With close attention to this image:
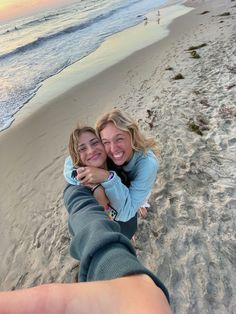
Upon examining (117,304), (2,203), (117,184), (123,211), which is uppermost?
(117,304)

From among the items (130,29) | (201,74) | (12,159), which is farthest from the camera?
(130,29)

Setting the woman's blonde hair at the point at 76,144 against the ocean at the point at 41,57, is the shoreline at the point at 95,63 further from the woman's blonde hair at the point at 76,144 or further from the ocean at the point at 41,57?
the woman's blonde hair at the point at 76,144

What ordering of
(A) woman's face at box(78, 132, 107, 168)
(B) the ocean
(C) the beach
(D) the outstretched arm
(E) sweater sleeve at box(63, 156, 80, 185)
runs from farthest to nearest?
1. (B) the ocean
2. (C) the beach
3. (A) woman's face at box(78, 132, 107, 168)
4. (E) sweater sleeve at box(63, 156, 80, 185)
5. (D) the outstretched arm

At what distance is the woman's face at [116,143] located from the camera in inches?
106

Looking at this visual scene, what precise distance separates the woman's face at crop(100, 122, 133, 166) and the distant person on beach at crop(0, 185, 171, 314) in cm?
134

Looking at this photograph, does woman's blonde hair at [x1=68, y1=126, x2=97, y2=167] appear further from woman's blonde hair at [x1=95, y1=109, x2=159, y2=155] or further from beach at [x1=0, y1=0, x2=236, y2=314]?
beach at [x1=0, y1=0, x2=236, y2=314]

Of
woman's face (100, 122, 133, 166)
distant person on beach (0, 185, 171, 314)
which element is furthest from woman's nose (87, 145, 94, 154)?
distant person on beach (0, 185, 171, 314)

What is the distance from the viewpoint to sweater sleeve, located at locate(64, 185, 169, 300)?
3.94 feet

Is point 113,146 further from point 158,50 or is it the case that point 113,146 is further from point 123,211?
point 158,50

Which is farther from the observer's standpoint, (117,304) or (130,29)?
(130,29)

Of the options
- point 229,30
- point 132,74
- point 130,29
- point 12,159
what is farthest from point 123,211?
point 130,29

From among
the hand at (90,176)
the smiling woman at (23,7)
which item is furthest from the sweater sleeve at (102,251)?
the smiling woman at (23,7)

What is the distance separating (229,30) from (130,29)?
7.04m

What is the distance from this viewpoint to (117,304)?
3.40 ft
